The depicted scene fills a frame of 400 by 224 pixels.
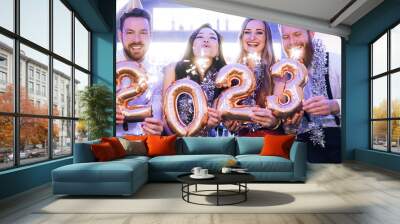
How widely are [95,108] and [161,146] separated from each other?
6.31ft

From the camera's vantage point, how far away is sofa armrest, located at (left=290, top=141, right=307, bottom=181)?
5.70m

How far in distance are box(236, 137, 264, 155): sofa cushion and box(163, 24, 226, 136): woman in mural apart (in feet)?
7.20

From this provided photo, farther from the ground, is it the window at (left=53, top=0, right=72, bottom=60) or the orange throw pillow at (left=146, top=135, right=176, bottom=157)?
the window at (left=53, top=0, right=72, bottom=60)

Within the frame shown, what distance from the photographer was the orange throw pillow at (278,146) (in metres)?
6.09

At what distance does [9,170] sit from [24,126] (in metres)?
0.69

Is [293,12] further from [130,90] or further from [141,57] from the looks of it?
[130,90]

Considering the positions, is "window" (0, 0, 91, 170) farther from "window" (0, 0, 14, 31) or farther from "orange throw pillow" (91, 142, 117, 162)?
"orange throw pillow" (91, 142, 117, 162)

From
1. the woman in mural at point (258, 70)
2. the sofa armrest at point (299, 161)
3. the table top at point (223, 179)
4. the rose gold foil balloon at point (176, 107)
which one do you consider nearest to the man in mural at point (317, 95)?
the woman in mural at point (258, 70)

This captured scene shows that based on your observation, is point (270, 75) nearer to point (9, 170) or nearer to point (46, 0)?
point (46, 0)

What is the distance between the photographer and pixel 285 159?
5.85m

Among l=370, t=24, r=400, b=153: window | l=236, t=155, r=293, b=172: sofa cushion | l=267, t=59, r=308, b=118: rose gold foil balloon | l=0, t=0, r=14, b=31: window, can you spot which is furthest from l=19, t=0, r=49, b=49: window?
l=370, t=24, r=400, b=153: window

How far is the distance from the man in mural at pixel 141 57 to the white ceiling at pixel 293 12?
116 centimetres

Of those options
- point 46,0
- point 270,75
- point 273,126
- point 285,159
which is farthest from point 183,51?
point 285,159

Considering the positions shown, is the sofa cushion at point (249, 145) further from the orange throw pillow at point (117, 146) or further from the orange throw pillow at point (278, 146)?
the orange throw pillow at point (117, 146)
